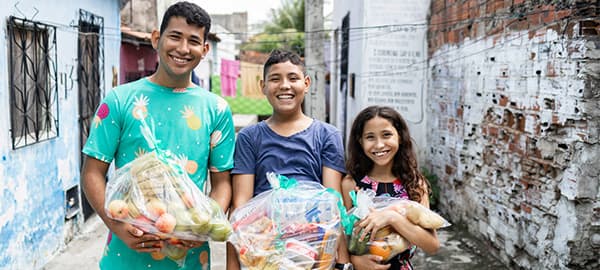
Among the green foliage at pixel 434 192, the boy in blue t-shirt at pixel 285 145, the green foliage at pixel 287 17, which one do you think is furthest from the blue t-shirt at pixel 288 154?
the green foliage at pixel 287 17

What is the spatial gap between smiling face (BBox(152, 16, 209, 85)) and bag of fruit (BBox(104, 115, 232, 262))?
0.33 m

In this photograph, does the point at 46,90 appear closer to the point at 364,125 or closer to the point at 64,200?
the point at 64,200

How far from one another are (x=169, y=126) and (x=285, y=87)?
1.74 ft

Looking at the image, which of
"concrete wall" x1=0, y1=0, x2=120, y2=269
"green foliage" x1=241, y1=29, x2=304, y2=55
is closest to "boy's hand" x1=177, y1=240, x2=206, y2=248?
"concrete wall" x1=0, y1=0, x2=120, y2=269

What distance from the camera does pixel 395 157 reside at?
2498mm

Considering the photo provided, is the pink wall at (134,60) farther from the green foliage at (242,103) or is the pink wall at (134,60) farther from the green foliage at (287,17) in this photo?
the green foliage at (287,17)

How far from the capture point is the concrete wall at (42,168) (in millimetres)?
4129

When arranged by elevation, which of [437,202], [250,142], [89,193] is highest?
[250,142]

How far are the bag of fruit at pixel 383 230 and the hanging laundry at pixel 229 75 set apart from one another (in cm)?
1238

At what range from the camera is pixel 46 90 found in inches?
199

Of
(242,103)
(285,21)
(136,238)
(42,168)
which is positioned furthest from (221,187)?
(285,21)

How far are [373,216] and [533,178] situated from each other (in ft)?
8.73

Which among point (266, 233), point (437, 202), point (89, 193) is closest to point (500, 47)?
point (437, 202)

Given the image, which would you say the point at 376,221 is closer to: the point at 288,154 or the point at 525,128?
the point at 288,154
